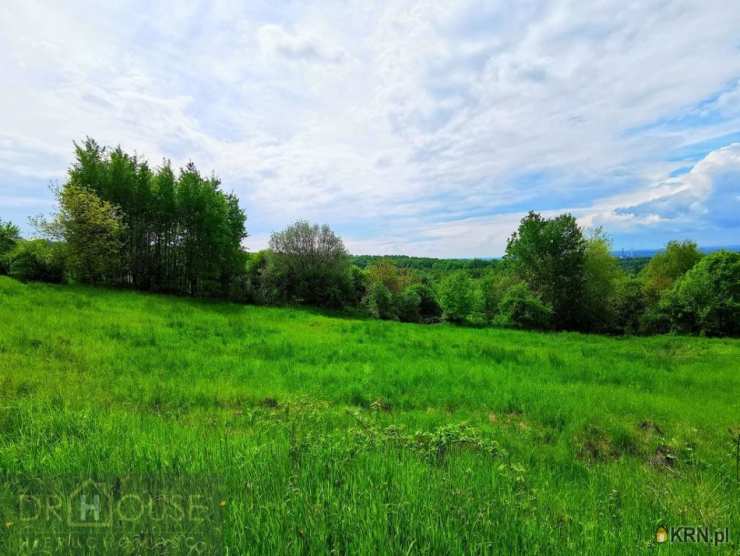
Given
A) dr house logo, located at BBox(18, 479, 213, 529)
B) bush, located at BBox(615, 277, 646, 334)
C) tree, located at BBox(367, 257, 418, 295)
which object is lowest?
bush, located at BBox(615, 277, 646, 334)

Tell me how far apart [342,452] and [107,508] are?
190 centimetres

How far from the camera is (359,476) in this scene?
281cm

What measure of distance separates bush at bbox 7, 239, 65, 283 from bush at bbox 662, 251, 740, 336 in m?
49.9

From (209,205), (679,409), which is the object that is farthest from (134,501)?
(209,205)

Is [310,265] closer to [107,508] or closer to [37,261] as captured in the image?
[37,261]

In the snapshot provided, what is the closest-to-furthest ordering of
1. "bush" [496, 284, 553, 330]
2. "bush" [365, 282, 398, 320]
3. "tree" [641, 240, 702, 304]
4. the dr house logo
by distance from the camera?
the dr house logo → "bush" [496, 284, 553, 330] → "bush" [365, 282, 398, 320] → "tree" [641, 240, 702, 304]

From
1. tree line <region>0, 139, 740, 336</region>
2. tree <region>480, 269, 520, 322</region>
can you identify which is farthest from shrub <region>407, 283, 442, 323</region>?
tree <region>480, 269, 520, 322</region>

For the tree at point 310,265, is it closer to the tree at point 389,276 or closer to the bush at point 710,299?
the tree at point 389,276

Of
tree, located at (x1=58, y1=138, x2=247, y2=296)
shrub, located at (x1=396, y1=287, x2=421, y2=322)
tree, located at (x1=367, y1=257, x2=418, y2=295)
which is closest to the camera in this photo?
tree, located at (x1=58, y1=138, x2=247, y2=296)

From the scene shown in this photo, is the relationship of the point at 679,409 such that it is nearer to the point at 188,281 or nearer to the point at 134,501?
the point at 134,501

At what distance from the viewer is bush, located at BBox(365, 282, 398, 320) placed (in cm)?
3472

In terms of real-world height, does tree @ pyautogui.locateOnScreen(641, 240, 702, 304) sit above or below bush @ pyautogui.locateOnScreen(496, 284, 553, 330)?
above

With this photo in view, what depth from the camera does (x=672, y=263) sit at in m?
42.5

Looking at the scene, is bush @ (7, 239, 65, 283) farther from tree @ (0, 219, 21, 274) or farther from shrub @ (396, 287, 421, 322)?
shrub @ (396, 287, 421, 322)
